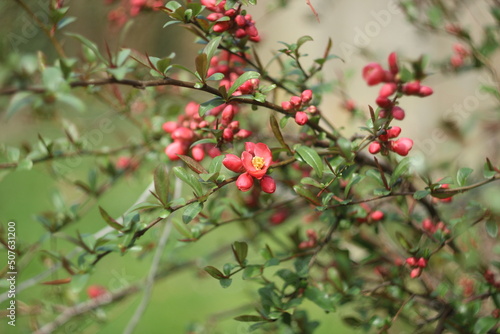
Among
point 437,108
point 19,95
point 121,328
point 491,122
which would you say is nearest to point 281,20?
point 437,108

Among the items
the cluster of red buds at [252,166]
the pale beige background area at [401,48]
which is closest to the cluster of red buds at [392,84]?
the cluster of red buds at [252,166]

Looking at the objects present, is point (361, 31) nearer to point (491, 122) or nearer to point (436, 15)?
point (491, 122)

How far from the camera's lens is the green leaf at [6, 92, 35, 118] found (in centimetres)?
48

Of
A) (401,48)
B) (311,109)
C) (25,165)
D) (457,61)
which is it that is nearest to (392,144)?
(311,109)

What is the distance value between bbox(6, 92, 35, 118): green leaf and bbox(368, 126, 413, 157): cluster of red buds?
1.35 feet

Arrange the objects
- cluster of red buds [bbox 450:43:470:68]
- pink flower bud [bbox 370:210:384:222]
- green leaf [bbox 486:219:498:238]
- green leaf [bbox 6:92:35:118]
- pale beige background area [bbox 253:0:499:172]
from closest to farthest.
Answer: green leaf [bbox 6:92:35:118]
green leaf [bbox 486:219:498:238]
pink flower bud [bbox 370:210:384:222]
cluster of red buds [bbox 450:43:470:68]
pale beige background area [bbox 253:0:499:172]

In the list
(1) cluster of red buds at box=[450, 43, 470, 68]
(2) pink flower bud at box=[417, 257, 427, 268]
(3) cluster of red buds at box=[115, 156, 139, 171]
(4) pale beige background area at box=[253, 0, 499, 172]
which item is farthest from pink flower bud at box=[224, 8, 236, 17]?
(4) pale beige background area at box=[253, 0, 499, 172]

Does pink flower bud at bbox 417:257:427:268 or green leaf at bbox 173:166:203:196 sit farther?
pink flower bud at bbox 417:257:427:268

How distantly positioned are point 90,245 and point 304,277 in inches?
12.4

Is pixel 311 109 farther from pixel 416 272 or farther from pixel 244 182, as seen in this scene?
pixel 416 272

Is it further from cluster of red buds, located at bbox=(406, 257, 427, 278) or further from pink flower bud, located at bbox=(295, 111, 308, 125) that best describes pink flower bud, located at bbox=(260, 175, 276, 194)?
cluster of red buds, located at bbox=(406, 257, 427, 278)

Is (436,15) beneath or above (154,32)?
above

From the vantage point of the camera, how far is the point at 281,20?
9.61ft

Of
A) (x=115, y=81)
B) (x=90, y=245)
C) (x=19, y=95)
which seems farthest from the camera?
(x=90, y=245)
